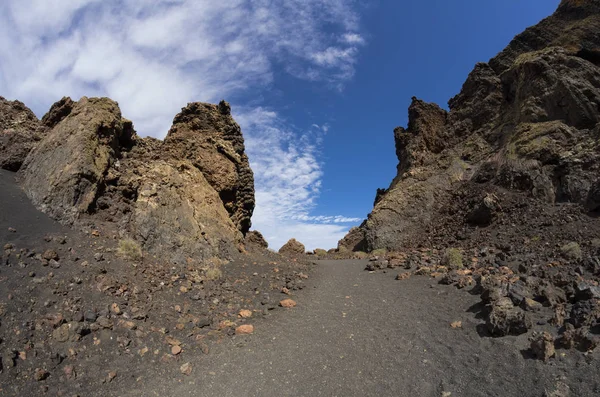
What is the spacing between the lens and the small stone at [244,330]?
8.96 metres

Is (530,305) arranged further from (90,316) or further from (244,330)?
(90,316)

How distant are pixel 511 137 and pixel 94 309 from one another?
25242 mm

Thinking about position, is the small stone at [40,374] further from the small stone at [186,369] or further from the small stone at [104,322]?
the small stone at [186,369]

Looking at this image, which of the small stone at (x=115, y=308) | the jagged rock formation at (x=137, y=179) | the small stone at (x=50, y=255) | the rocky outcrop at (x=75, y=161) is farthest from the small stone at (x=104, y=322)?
the rocky outcrop at (x=75, y=161)

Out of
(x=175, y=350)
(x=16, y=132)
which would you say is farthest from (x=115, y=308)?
(x=16, y=132)

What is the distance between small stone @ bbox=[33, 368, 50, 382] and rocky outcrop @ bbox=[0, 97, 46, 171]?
10.7m

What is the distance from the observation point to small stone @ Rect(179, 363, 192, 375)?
6.98 m

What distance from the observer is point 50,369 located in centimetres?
629

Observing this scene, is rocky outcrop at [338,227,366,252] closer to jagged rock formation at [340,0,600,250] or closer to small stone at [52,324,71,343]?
jagged rock formation at [340,0,600,250]

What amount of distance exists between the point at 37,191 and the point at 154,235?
4161 millimetres

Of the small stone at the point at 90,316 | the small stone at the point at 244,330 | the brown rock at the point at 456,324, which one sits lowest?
the small stone at the point at 244,330

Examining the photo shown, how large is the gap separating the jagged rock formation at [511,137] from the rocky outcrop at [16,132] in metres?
20.4

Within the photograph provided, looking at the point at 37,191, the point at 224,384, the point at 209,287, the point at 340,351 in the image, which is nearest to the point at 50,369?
the point at 224,384

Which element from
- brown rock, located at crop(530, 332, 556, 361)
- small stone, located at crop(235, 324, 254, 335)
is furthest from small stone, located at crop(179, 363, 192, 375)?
brown rock, located at crop(530, 332, 556, 361)
